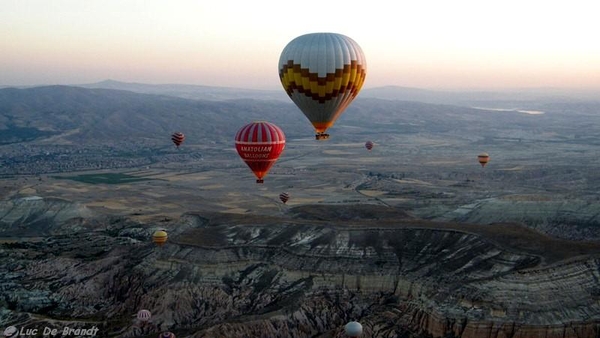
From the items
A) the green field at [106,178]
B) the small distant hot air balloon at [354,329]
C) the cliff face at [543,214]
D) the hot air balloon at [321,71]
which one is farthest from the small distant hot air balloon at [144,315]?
the green field at [106,178]

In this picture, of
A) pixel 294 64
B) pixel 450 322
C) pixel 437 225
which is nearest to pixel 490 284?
pixel 450 322

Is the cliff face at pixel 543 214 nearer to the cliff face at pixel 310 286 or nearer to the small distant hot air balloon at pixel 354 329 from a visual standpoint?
the cliff face at pixel 310 286

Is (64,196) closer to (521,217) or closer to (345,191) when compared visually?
(345,191)

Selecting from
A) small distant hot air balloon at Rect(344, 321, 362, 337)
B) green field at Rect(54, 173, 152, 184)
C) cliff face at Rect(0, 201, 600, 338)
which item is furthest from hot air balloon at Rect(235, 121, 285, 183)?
green field at Rect(54, 173, 152, 184)

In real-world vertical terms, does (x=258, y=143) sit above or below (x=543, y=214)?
above

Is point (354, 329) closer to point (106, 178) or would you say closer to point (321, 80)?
point (321, 80)

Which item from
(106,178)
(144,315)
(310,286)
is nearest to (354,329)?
(310,286)

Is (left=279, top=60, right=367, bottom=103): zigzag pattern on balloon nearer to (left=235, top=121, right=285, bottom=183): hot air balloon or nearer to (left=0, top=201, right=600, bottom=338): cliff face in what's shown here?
(left=235, top=121, right=285, bottom=183): hot air balloon
